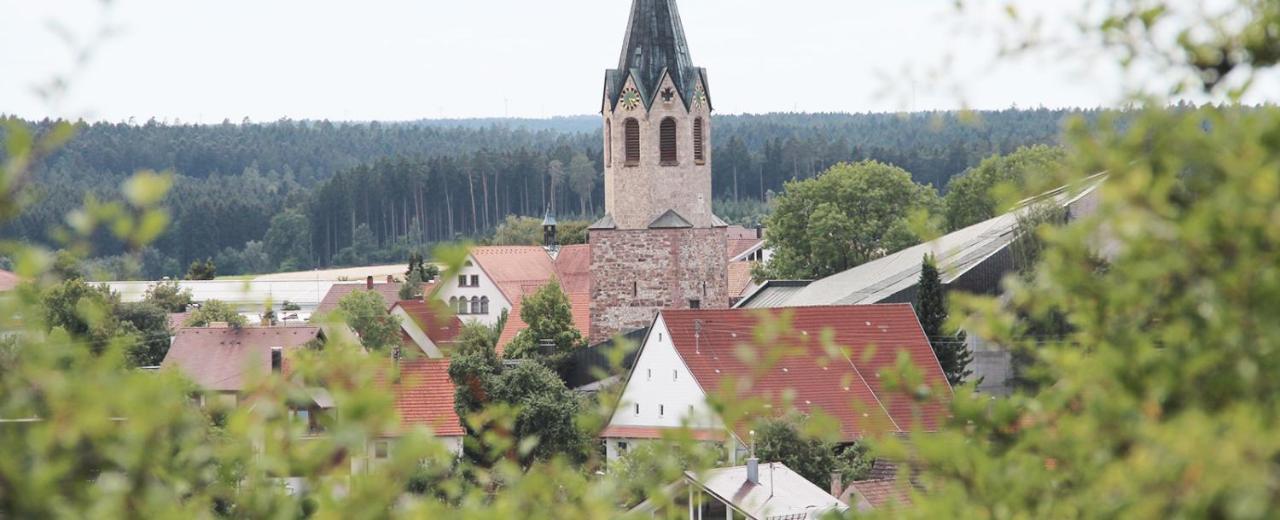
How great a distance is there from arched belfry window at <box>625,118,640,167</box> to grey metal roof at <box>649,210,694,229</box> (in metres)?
1.37

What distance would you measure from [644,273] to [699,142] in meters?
3.29

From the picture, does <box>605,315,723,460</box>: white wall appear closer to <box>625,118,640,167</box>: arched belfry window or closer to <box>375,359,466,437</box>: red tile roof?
<box>375,359,466,437</box>: red tile roof

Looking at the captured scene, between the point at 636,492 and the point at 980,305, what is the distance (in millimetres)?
2364

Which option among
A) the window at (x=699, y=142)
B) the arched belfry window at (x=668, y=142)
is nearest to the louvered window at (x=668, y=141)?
the arched belfry window at (x=668, y=142)

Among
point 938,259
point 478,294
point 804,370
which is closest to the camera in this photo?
point 938,259

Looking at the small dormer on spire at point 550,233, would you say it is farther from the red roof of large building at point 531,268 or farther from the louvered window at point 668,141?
the louvered window at point 668,141

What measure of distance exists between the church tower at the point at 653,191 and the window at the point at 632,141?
0.07ft

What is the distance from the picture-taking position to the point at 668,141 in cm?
4200

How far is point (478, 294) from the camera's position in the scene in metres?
74.4

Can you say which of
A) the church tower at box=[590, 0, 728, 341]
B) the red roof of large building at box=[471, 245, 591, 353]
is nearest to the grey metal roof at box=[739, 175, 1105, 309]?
the church tower at box=[590, 0, 728, 341]

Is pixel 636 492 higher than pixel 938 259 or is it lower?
lower

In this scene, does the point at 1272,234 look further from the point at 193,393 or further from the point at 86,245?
the point at 193,393

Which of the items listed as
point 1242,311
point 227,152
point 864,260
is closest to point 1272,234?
point 1242,311

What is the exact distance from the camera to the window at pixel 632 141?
41.8 meters
